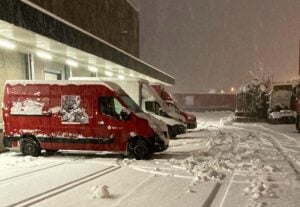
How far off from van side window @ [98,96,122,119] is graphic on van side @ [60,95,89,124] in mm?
570

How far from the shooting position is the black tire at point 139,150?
1180 cm

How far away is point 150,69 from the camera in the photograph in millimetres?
34594

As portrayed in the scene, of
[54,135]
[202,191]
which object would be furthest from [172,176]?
[54,135]

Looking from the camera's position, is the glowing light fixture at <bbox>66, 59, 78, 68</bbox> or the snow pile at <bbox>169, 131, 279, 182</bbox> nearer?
the snow pile at <bbox>169, 131, 279, 182</bbox>

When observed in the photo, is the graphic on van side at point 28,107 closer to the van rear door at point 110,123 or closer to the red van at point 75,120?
the red van at point 75,120

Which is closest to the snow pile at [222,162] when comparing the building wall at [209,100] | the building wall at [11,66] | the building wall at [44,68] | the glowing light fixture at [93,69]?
the building wall at [11,66]

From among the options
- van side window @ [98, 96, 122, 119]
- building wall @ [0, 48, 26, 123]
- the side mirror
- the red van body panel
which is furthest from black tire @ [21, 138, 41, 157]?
the side mirror

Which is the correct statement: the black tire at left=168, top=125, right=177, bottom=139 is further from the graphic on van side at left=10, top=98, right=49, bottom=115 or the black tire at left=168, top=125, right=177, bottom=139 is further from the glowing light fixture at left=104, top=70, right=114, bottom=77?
the glowing light fixture at left=104, top=70, right=114, bottom=77

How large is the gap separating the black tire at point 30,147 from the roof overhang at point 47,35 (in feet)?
11.4

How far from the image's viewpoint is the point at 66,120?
12438 mm

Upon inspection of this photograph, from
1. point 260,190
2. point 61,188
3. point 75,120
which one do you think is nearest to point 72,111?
point 75,120

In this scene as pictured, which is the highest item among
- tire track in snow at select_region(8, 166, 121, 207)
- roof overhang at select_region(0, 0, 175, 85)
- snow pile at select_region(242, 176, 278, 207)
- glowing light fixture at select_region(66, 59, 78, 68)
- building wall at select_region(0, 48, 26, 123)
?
roof overhang at select_region(0, 0, 175, 85)

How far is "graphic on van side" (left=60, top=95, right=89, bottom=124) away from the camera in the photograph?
40.6ft

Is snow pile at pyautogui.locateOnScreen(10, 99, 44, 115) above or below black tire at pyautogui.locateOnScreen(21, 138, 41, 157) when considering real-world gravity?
above
